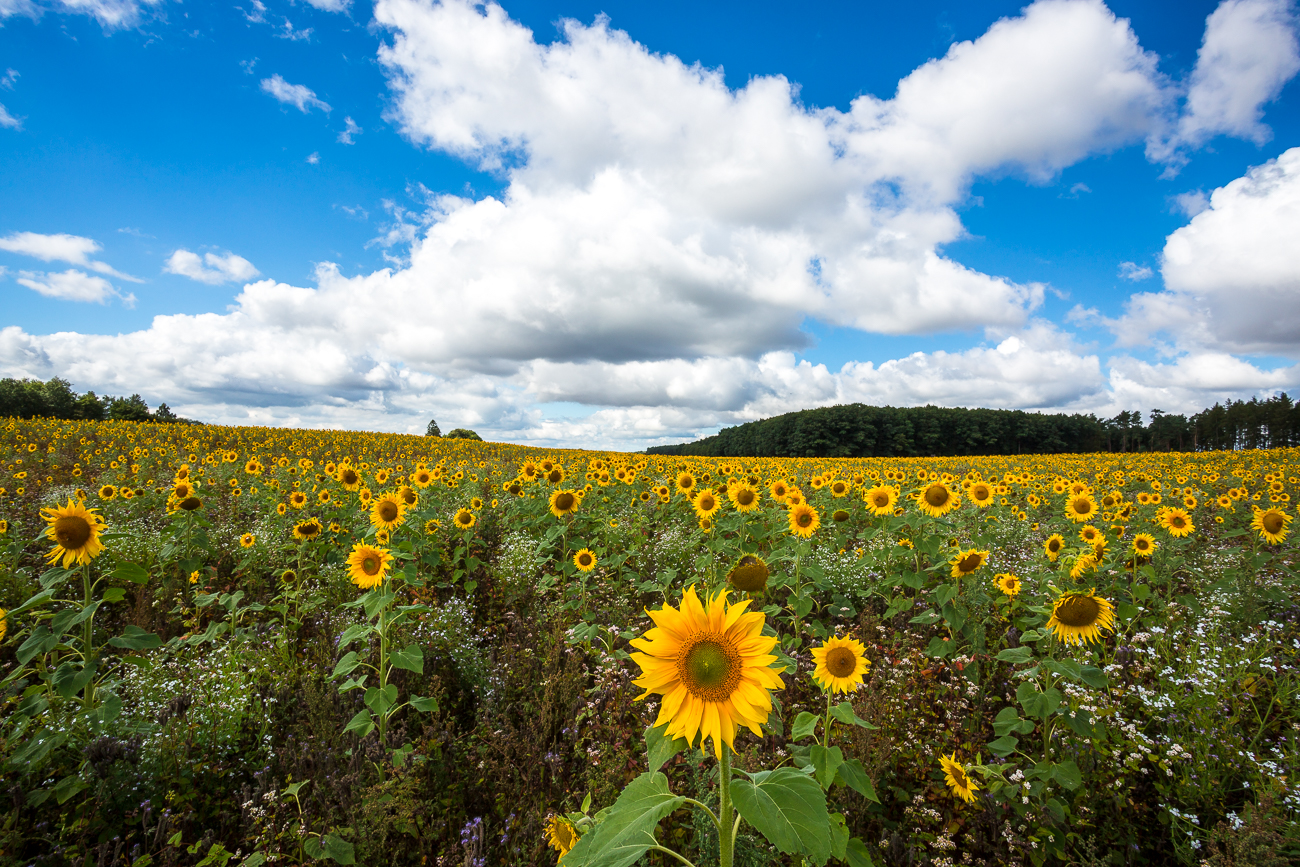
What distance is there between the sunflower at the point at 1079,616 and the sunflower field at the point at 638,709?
0.6 inches

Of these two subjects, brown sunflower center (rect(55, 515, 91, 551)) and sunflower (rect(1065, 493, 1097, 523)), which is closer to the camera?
brown sunflower center (rect(55, 515, 91, 551))

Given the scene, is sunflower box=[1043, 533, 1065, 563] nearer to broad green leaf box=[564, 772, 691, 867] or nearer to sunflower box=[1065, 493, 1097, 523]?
sunflower box=[1065, 493, 1097, 523]

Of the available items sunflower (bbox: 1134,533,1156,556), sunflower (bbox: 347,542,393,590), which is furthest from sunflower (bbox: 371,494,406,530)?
sunflower (bbox: 1134,533,1156,556)

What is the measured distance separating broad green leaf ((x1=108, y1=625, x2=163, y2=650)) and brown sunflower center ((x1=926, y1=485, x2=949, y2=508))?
603 centimetres

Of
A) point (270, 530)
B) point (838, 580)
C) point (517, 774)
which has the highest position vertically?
point (270, 530)

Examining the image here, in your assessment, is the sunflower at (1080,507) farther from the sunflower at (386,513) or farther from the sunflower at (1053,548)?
the sunflower at (386,513)

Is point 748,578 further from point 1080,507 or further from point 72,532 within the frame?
point 1080,507

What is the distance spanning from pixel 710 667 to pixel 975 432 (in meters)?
85.5

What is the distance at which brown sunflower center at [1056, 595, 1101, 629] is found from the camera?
120 inches

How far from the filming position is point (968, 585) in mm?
4488

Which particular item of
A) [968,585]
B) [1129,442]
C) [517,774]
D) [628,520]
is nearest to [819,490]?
[628,520]

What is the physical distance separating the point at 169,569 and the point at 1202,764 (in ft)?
29.6

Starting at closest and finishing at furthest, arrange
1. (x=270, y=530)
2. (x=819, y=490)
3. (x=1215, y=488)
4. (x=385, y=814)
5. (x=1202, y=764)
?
(x=385, y=814) → (x=1202, y=764) → (x=270, y=530) → (x=819, y=490) → (x=1215, y=488)

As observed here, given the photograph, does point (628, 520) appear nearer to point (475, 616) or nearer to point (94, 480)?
point (475, 616)
